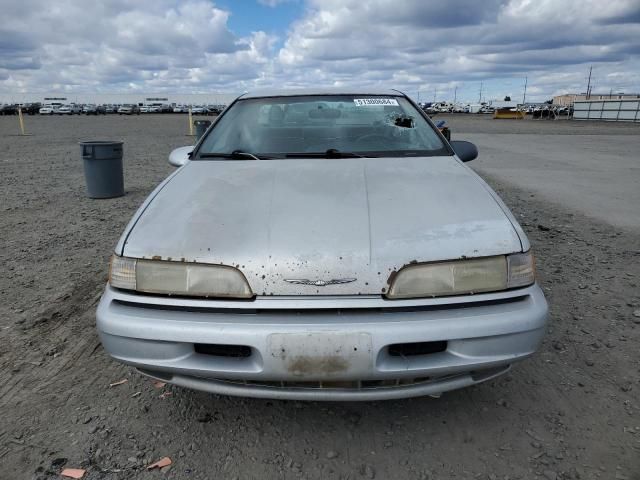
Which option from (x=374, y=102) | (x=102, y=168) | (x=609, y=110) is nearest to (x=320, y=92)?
(x=374, y=102)

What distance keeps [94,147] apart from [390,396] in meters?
6.54

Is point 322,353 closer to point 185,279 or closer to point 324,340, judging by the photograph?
point 324,340

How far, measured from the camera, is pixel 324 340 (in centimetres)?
178

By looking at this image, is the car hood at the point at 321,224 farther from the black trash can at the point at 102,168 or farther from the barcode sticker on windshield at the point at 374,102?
the black trash can at the point at 102,168

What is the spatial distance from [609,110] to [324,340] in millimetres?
46357

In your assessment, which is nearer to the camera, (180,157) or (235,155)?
(235,155)

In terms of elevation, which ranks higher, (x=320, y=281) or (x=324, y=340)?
(x=320, y=281)

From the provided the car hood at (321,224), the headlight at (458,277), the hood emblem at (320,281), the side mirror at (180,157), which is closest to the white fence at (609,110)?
the side mirror at (180,157)

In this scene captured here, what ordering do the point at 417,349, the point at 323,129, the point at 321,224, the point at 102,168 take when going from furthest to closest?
the point at 102,168 < the point at 323,129 < the point at 321,224 < the point at 417,349

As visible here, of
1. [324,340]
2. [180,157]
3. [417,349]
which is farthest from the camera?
[180,157]

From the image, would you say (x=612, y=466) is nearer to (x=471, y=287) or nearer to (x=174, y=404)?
(x=471, y=287)

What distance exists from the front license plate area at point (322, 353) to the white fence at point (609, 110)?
139ft

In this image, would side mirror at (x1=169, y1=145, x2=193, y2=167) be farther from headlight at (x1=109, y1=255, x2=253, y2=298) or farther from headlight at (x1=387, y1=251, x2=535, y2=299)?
headlight at (x1=387, y1=251, x2=535, y2=299)

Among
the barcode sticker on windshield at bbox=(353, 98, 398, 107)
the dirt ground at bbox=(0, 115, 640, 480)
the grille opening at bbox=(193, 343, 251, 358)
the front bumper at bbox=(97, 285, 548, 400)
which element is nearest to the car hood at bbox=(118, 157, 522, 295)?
the front bumper at bbox=(97, 285, 548, 400)
